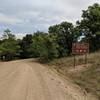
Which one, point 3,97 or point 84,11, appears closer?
point 3,97

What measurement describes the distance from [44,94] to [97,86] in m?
4.28

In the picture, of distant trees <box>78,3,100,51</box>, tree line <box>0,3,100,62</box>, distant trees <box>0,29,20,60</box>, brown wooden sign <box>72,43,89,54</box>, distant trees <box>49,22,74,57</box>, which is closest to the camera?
brown wooden sign <box>72,43,89,54</box>

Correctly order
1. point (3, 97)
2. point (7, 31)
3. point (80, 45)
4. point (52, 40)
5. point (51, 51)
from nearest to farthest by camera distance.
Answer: point (3, 97)
point (80, 45)
point (51, 51)
point (52, 40)
point (7, 31)

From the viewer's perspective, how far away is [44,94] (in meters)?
13.3

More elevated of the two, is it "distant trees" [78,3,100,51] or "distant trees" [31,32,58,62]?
"distant trees" [78,3,100,51]

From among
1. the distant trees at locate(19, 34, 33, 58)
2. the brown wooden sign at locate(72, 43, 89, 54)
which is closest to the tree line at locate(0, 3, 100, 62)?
the distant trees at locate(19, 34, 33, 58)

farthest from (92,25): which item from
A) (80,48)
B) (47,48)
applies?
(80,48)

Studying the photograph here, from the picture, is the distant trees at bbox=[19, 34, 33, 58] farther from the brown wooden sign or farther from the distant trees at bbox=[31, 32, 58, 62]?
the brown wooden sign

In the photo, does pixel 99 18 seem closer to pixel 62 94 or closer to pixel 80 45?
pixel 80 45

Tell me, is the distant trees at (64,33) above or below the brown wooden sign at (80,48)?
above

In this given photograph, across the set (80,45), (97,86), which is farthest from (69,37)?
(97,86)

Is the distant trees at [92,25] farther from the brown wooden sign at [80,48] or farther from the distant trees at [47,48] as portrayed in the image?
the brown wooden sign at [80,48]

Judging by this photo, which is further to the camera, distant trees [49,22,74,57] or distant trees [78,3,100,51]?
distant trees [49,22,74,57]

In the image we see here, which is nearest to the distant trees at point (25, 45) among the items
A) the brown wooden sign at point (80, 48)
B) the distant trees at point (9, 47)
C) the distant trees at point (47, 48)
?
the distant trees at point (9, 47)
